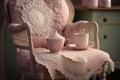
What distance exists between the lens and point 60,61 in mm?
2043

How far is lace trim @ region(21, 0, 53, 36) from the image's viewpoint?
2.40m

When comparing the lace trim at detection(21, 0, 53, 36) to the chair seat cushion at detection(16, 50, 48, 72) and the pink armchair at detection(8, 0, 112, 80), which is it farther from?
the chair seat cushion at detection(16, 50, 48, 72)

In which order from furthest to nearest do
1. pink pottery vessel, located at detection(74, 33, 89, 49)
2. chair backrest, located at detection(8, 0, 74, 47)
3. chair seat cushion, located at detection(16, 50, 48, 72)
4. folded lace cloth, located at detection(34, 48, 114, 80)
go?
chair backrest, located at detection(8, 0, 74, 47)
pink pottery vessel, located at detection(74, 33, 89, 49)
chair seat cushion, located at detection(16, 50, 48, 72)
folded lace cloth, located at detection(34, 48, 114, 80)

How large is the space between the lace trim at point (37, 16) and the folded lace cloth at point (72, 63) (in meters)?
0.36

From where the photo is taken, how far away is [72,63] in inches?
81.7

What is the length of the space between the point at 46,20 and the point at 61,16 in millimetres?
140

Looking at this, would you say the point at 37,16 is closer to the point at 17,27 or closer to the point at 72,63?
the point at 17,27

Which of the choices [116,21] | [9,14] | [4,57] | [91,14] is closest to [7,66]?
[4,57]

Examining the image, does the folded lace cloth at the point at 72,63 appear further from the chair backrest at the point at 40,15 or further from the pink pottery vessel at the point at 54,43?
the chair backrest at the point at 40,15

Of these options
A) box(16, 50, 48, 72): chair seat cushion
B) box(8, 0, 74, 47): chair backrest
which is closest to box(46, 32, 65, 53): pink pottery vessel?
box(16, 50, 48, 72): chair seat cushion

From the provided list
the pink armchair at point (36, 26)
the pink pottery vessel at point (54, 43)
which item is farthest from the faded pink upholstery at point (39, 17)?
the pink pottery vessel at point (54, 43)

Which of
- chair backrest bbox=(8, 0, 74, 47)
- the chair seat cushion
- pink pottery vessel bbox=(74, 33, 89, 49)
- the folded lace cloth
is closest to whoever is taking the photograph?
the folded lace cloth

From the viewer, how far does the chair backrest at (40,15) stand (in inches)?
93.7

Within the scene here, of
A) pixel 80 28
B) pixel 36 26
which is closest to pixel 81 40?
pixel 80 28
